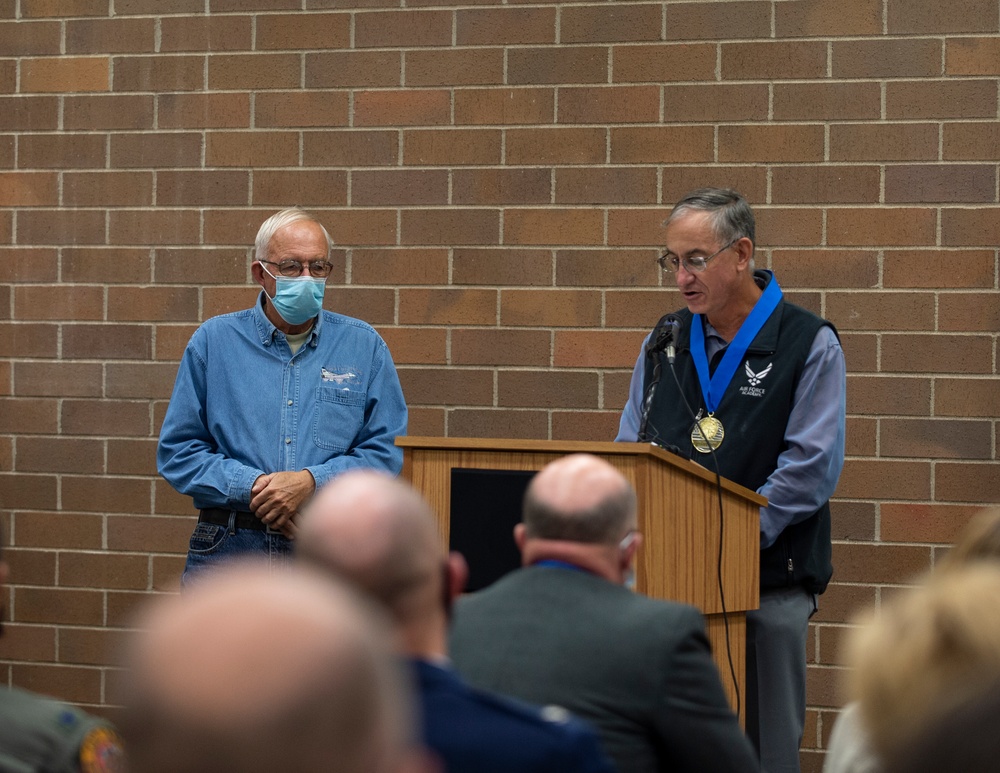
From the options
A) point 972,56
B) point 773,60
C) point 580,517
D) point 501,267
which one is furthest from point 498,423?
point 580,517

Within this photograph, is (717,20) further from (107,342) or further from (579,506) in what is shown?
(579,506)

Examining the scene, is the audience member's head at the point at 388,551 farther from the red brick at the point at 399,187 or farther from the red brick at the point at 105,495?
the red brick at the point at 105,495

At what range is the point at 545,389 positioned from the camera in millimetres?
5004

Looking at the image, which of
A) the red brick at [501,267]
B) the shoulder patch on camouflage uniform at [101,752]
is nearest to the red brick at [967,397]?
the red brick at [501,267]

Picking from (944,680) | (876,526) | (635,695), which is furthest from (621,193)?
(944,680)

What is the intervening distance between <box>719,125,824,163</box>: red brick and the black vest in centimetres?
140

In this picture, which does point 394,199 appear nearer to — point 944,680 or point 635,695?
point 635,695

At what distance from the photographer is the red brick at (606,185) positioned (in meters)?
4.95

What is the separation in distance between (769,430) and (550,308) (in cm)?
163

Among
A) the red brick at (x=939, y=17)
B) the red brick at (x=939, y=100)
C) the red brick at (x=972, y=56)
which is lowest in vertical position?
the red brick at (x=939, y=100)

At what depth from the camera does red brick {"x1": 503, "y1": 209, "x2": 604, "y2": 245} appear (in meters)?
4.98

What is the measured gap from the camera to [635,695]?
6.75 feet

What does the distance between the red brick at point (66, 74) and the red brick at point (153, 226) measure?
55 centimetres

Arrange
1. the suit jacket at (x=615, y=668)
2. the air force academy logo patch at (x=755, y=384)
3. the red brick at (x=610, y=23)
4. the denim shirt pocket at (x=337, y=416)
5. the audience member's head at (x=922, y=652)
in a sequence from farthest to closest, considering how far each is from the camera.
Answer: the red brick at (x=610, y=23) → the denim shirt pocket at (x=337, y=416) → the air force academy logo patch at (x=755, y=384) → the suit jacket at (x=615, y=668) → the audience member's head at (x=922, y=652)
